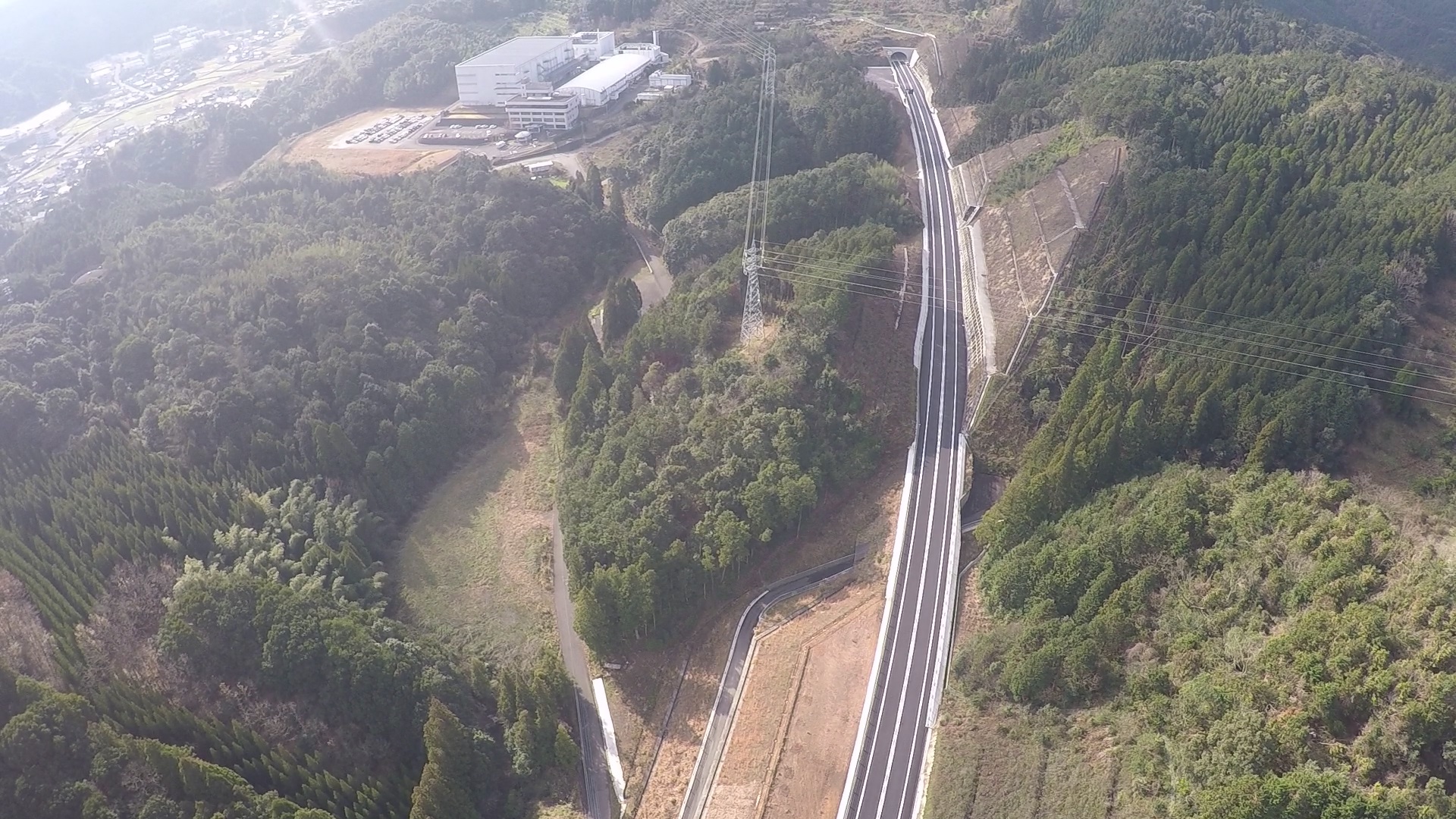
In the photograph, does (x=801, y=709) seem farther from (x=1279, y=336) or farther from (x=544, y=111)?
(x=544, y=111)

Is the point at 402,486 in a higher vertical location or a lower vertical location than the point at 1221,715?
lower

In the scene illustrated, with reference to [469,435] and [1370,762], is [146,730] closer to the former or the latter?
[469,435]

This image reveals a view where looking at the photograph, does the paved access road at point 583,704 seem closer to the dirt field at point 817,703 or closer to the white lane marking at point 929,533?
the dirt field at point 817,703

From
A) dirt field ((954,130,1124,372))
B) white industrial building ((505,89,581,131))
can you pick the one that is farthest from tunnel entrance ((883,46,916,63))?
white industrial building ((505,89,581,131))

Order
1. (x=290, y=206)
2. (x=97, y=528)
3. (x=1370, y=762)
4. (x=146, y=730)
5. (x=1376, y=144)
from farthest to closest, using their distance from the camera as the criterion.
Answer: (x=290, y=206) → (x=1376, y=144) → (x=97, y=528) → (x=146, y=730) → (x=1370, y=762)

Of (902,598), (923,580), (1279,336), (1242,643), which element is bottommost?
(923,580)

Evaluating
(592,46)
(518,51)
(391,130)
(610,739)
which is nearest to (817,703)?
(610,739)

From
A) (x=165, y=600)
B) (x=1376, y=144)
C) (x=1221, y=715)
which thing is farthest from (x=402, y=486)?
(x=1376, y=144)

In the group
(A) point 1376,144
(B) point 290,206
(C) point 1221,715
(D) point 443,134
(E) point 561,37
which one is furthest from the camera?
(E) point 561,37
